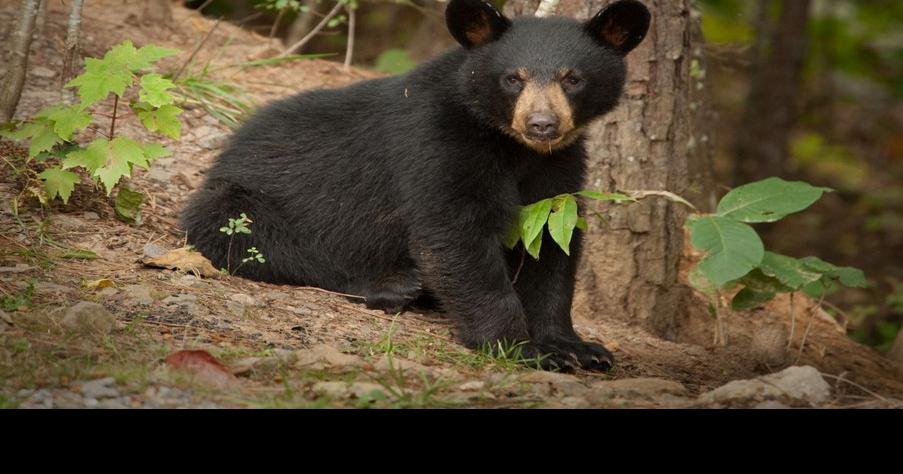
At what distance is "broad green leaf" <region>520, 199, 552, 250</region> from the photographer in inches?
192

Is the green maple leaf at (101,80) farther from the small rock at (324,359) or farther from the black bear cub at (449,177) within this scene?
the small rock at (324,359)

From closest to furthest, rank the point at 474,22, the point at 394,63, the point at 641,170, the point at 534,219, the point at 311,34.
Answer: the point at 534,219
the point at 474,22
the point at 641,170
the point at 311,34
the point at 394,63

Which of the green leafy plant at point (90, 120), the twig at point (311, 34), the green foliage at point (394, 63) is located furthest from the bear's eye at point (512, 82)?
the green foliage at point (394, 63)

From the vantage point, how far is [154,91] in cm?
515

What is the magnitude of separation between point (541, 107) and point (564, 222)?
56cm

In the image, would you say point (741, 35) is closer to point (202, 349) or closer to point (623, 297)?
point (623, 297)

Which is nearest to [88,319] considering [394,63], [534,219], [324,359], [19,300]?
[19,300]

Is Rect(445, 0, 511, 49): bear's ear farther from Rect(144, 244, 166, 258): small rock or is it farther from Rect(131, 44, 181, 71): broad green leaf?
Rect(144, 244, 166, 258): small rock

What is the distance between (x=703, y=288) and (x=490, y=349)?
2.04 meters

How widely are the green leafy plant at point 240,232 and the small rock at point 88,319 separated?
125 cm

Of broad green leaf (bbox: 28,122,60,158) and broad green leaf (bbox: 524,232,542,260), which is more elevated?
broad green leaf (bbox: 28,122,60,158)

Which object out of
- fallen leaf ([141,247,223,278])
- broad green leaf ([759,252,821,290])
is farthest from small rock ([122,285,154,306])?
broad green leaf ([759,252,821,290])

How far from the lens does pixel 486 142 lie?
16.6 ft

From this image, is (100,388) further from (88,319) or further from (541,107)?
(541,107)
